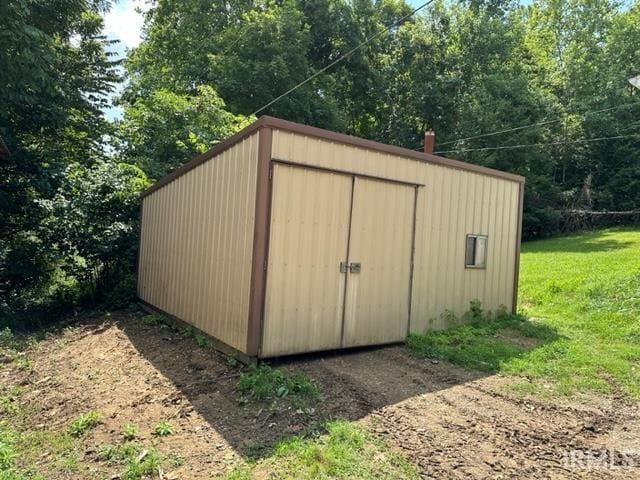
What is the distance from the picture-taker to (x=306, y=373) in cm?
455

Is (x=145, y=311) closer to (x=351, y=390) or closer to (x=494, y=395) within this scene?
(x=351, y=390)

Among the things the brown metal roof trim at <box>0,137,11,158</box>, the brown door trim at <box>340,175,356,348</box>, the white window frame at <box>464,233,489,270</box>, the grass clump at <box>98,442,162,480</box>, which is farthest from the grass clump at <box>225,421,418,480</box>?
the brown metal roof trim at <box>0,137,11,158</box>

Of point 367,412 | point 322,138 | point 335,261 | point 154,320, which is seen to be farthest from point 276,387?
point 154,320

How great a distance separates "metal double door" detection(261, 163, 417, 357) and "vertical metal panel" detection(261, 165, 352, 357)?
0.03 ft

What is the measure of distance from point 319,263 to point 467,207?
2932 mm

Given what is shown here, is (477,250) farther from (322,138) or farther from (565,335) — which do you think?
Answer: (322,138)

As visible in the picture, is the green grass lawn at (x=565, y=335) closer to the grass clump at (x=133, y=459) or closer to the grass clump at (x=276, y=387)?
the grass clump at (x=276, y=387)

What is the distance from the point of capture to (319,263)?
5.02m

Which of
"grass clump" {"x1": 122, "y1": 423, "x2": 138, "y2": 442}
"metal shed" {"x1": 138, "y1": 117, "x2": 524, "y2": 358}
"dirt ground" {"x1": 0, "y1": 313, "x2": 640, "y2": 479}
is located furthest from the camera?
"metal shed" {"x1": 138, "y1": 117, "x2": 524, "y2": 358}

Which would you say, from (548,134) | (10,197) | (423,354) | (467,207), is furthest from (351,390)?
(548,134)

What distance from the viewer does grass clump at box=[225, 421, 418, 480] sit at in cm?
280

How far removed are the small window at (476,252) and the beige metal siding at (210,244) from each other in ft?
11.9

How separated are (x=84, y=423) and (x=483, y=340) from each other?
481 centimetres

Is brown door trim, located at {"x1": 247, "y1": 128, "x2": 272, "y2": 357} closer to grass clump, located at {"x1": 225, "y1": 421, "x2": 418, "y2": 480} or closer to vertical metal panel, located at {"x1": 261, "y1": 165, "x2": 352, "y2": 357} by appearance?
vertical metal panel, located at {"x1": 261, "y1": 165, "x2": 352, "y2": 357}
